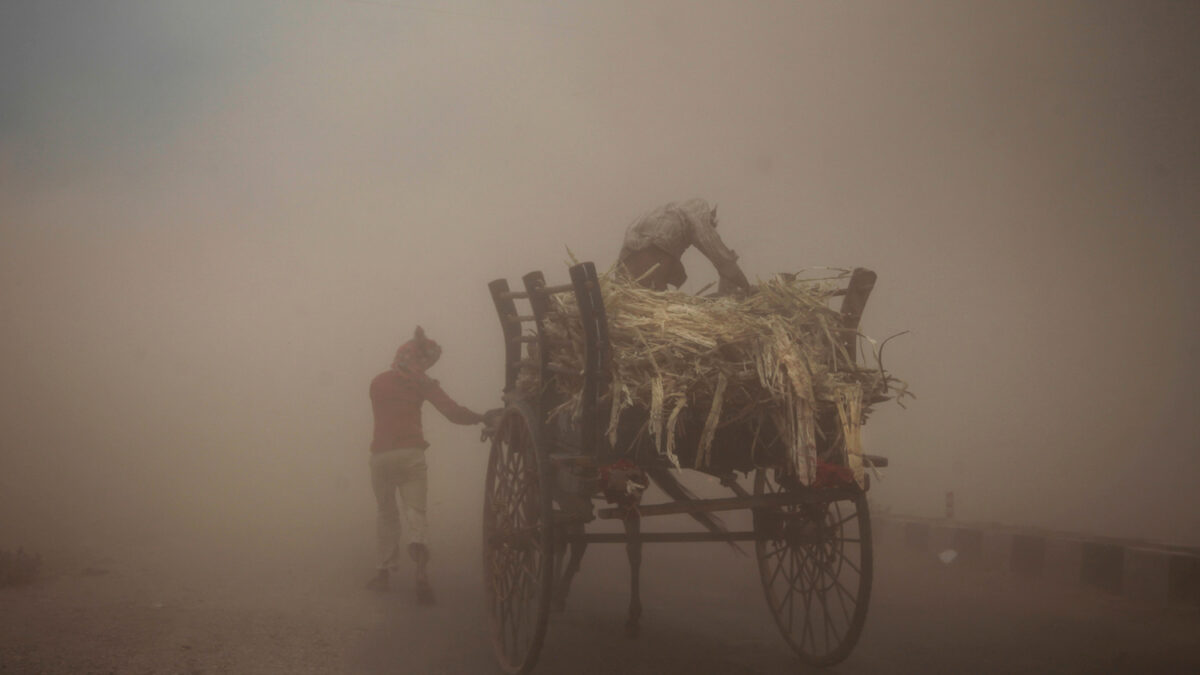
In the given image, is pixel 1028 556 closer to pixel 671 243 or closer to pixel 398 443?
pixel 671 243

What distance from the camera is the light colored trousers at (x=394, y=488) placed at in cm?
709

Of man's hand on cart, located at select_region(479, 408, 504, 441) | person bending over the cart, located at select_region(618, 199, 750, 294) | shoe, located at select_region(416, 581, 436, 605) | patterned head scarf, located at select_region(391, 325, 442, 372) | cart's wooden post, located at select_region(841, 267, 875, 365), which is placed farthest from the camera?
patterned head scarf, located at select_region(391, 325, 442, 372)

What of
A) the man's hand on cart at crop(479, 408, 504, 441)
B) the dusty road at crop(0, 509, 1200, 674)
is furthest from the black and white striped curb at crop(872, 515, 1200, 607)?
the man's hand on cart at crop(479, 408, 504, 441)

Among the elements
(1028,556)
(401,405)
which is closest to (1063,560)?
(1028,556)

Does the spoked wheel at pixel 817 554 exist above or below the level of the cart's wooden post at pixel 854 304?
below

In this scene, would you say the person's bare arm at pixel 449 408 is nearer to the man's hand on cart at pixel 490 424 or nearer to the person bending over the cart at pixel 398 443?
the person bending over the cart at pixel 398 443

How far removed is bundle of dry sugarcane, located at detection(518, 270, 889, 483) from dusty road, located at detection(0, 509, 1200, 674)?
1.61 meters

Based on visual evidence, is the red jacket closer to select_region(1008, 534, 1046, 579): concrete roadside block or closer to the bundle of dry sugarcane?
the bundle of dry sugarcane

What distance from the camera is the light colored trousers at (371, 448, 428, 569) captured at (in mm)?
7090

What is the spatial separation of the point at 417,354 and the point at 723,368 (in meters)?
3.93

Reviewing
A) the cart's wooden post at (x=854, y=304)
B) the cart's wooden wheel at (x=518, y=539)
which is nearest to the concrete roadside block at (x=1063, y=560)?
the cart's wooden post at (x=854, y=304)

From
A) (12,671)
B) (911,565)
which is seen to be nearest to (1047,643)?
(911,565)

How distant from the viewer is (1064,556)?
25.3 feet

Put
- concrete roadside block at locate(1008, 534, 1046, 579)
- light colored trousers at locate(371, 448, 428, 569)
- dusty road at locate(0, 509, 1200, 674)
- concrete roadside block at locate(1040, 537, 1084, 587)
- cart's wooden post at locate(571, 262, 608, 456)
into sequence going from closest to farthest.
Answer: cart's wooden post at locate(571, 262, 608, 456), dusty road at locate(0, 509, 1200, 674), light colored trousers at locate(371, 448, 428, 569), concrete roadside block at locate(1040, 537, 1084, 587), concrete roadside block at locate(1008, 534, 1046, 579)
